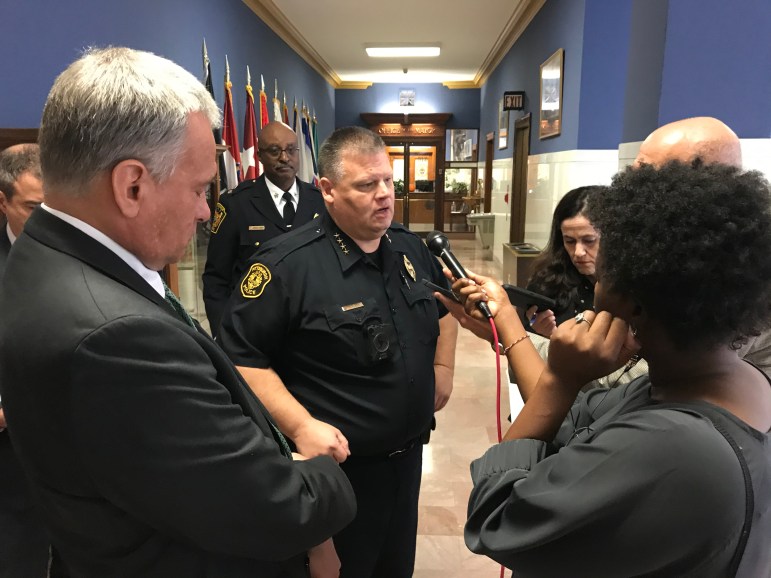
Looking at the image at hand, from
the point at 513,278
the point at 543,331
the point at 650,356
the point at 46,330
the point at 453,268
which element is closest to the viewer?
the point at 46,330

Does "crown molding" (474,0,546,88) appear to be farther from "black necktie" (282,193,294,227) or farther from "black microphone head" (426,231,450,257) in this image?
"black microphone head" (426,231,450,257)

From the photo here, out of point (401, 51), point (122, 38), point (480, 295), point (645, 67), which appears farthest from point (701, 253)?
point (401, 51)

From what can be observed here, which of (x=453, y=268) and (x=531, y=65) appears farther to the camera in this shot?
(x=531, y=65)

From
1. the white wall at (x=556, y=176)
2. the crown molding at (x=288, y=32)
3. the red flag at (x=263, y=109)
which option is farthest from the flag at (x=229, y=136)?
the white wall at (x=556, y=176)

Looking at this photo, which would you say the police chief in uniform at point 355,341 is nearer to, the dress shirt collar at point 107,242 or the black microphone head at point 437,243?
the black microphone head at point 437,243

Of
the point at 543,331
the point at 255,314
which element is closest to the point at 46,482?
the point at 255,314

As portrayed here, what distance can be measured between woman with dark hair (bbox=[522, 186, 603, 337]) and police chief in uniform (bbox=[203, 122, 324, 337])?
1.60 metres

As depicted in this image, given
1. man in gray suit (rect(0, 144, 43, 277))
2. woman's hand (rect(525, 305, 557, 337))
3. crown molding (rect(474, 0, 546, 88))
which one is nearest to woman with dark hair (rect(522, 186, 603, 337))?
woman's hand (rect(525, 305, 557, 337))

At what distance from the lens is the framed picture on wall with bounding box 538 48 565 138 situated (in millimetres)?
5480

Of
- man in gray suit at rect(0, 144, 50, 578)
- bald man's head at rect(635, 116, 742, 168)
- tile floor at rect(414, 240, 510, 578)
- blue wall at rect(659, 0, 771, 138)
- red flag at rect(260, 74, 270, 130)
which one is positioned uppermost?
red flag at rect(260, 74, 270, 130)

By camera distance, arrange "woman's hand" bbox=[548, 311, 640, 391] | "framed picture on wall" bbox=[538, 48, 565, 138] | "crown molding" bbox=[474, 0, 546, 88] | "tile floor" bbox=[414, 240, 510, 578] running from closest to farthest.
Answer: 1. "woman's hand" bbox=[548, 311, 640, 391]
2. "tile floor" bbox=[414, 240, 510, 578]
3. "framed picture on wall" bbox=[538, 48, 565, 138]
4. "crown molding" bbox=[474, 0, 546, 88]

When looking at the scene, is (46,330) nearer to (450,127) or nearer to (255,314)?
(255,314)

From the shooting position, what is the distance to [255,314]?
5.08 ft

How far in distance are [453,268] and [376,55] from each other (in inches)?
378
